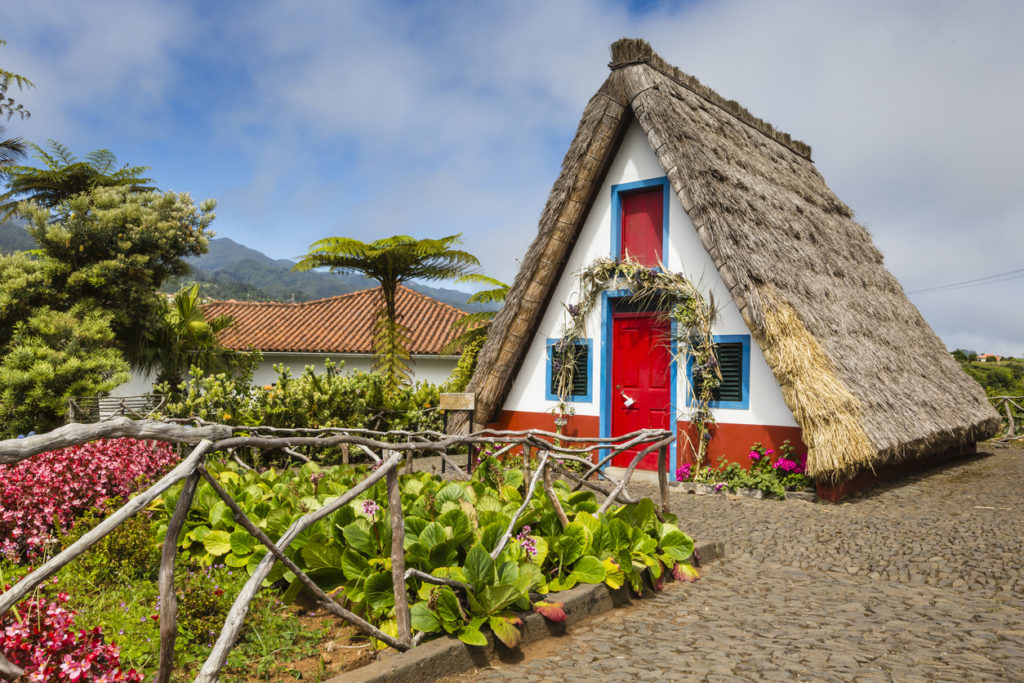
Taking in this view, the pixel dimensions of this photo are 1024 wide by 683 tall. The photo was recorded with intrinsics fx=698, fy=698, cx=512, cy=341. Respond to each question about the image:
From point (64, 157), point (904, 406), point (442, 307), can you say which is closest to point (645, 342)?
point (904, 406)

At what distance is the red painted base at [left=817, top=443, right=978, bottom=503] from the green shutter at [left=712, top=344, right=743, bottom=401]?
4.96 feet

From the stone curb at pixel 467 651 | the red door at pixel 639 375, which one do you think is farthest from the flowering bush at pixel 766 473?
the stone curb at pixel 467 651

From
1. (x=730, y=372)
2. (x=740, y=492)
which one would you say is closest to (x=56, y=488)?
(x=740, y=492)

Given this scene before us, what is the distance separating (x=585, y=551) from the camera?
4309 millimetres

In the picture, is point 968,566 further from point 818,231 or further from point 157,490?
point 818,231

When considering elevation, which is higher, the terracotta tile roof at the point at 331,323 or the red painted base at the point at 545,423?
the terracotta tile roof at the point at 331,323

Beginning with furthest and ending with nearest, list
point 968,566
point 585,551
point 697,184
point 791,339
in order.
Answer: point 697,184 → point 791,339 → point 968,566 → point 585,551

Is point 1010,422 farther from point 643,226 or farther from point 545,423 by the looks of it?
point 545,423

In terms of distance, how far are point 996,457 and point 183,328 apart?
60.4ft

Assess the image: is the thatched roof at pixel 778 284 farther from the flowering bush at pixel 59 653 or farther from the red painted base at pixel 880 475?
the flowering bush at pixel 59 653

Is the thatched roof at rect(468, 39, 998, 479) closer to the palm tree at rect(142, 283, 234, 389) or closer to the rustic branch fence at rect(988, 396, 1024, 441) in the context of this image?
the rustic branch fence at rect(988, 396, 1024, 441)

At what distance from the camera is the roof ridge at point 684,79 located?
9.97 m

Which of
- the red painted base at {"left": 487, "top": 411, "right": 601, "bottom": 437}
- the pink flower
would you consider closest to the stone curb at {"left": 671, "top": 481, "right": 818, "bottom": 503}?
the red painted base at {"left": 487, "top": 411, "right": 601, "bottom": 437}

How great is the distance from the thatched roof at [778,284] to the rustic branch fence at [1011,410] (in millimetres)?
3111
